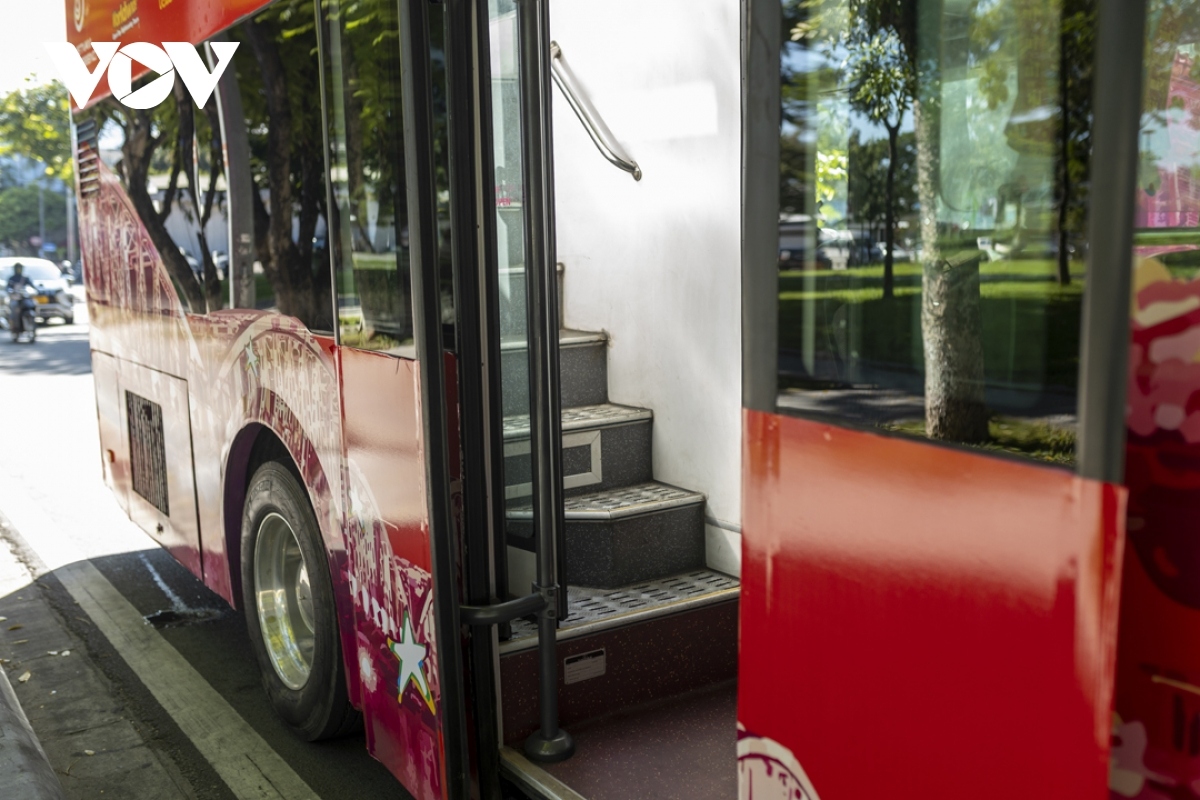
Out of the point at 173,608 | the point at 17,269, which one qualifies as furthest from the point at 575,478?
the point at 17,269

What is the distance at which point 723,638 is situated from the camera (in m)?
3.55

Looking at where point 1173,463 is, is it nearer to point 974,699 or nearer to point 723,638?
point 974,699

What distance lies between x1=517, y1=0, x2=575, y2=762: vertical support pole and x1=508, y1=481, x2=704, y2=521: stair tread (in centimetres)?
81

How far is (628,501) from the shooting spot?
13.2 feet

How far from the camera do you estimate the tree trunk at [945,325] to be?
1364 millimetres

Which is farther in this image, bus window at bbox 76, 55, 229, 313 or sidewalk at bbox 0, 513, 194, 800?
bus window at bbox 76, 55, 229, 313

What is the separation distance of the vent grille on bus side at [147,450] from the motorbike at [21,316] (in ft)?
53.3

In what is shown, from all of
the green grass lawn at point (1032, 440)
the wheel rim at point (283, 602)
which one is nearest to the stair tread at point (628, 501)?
the wheel rim at point (283, 602)

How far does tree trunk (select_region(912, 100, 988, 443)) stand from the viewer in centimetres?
136

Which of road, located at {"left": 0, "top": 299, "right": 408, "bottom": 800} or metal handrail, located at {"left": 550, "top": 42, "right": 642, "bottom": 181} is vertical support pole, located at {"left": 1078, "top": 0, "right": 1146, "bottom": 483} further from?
metal handrail, located at {"left": 550, "top": 42, "right": 642, "bottom": 181}

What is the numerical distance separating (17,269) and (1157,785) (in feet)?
68.8

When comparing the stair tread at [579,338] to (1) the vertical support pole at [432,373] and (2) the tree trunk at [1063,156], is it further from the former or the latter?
(2) the tree trunk at [1063,156]

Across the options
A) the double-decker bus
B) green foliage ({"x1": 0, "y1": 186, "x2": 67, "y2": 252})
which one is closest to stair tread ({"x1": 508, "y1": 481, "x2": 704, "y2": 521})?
the double-decker bus

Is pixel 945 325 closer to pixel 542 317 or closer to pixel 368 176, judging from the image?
pixel 542 317
